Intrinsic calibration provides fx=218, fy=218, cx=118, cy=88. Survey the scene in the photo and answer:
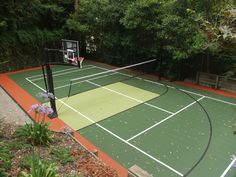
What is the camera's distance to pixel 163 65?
11.6 meters

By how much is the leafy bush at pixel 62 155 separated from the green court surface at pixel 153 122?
1401mm

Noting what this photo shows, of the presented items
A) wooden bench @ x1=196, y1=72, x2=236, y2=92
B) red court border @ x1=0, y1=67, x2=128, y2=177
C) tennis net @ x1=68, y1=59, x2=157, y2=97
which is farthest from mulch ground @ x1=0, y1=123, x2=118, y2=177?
wooden bench @ x1=196, y1=72, x2=236, y2=92

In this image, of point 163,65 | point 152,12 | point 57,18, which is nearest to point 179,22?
point 152,12

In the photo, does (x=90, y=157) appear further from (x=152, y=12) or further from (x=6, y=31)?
(x=6, y=31)

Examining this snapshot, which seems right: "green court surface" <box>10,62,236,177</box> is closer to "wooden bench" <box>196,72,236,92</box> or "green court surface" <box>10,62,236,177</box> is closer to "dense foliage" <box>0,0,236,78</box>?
"wooden bench" <box>196,72,236,92</box>

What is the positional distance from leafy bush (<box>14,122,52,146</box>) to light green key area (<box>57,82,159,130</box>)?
1.88m

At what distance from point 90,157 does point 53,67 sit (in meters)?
11.1

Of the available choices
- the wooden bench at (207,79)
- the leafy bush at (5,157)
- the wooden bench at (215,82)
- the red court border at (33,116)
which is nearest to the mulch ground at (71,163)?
the leafy bush at (5,157)

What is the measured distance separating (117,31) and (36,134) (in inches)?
367

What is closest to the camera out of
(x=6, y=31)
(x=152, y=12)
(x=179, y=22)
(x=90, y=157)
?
(x=90, y=157)

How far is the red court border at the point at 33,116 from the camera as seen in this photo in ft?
17.2

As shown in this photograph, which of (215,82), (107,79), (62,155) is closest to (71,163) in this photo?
(62,155)

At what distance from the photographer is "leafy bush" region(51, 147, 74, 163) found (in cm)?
440

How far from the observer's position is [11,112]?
26.5ft
